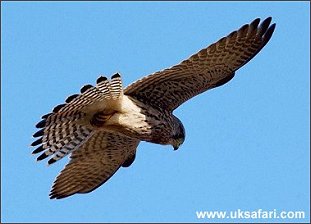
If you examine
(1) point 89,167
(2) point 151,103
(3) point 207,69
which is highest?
(3) point 207,69

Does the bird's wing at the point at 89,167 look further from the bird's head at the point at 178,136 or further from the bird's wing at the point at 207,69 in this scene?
the bird's wing at the point at 207,69

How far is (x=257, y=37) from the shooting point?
406 inches

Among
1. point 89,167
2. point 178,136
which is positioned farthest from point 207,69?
point 89,167

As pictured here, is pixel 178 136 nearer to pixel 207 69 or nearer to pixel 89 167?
pixel 207 69

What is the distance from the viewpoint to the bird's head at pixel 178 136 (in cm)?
1070

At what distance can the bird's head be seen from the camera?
10703 millimetres

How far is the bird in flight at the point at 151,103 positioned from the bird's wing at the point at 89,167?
1.94 ft

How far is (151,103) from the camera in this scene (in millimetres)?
10578

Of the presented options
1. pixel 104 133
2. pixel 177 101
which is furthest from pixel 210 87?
pixel 104 133

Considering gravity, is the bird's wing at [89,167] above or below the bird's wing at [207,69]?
below

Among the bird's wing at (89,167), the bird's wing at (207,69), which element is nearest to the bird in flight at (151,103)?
the bird's wing at (207,69)

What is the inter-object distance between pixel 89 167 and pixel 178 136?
1275 millimetres

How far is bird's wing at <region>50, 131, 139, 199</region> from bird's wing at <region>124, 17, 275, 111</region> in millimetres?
1064

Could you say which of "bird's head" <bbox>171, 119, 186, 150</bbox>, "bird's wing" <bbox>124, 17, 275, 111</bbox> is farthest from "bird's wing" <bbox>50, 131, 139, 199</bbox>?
"bird's wing" <bbox>124, 17, 275, 111</bbox>
